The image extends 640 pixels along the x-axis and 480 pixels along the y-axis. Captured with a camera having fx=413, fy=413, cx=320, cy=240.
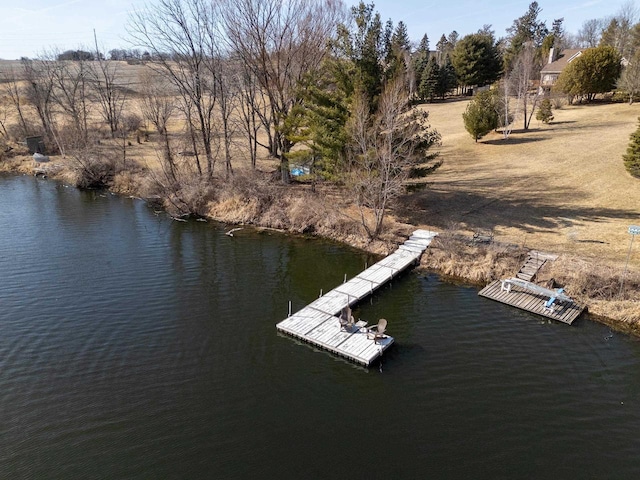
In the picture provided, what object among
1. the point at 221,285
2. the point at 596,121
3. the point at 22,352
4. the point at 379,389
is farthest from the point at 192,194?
the point at 596,121

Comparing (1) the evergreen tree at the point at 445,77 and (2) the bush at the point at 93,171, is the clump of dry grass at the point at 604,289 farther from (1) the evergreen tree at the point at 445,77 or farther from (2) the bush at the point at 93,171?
(1) the evergreen tree at the point at 445,77

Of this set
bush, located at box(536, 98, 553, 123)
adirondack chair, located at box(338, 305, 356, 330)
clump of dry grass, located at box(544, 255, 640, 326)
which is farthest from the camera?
bush, located at box(536, 98, 553, 123)

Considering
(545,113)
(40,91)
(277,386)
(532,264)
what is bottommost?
(277,386)

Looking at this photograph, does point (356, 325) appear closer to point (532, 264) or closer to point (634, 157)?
point (532, 264)

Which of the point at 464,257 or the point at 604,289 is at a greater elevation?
the point at 464,257

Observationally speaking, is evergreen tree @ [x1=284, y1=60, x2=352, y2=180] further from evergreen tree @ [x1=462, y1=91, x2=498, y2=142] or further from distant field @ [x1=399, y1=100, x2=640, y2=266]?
evergreen tree @ [x1=462, y1=91, x2=498, y2=142]

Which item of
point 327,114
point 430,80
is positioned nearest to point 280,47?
point 327,114

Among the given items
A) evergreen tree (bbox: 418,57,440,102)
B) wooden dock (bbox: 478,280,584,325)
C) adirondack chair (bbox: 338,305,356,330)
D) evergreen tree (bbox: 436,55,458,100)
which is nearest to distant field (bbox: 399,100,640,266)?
wooden dock (bbox: 478,280,584,325)

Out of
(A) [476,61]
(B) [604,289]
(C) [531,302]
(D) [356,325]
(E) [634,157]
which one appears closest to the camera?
(D) [356,325]
